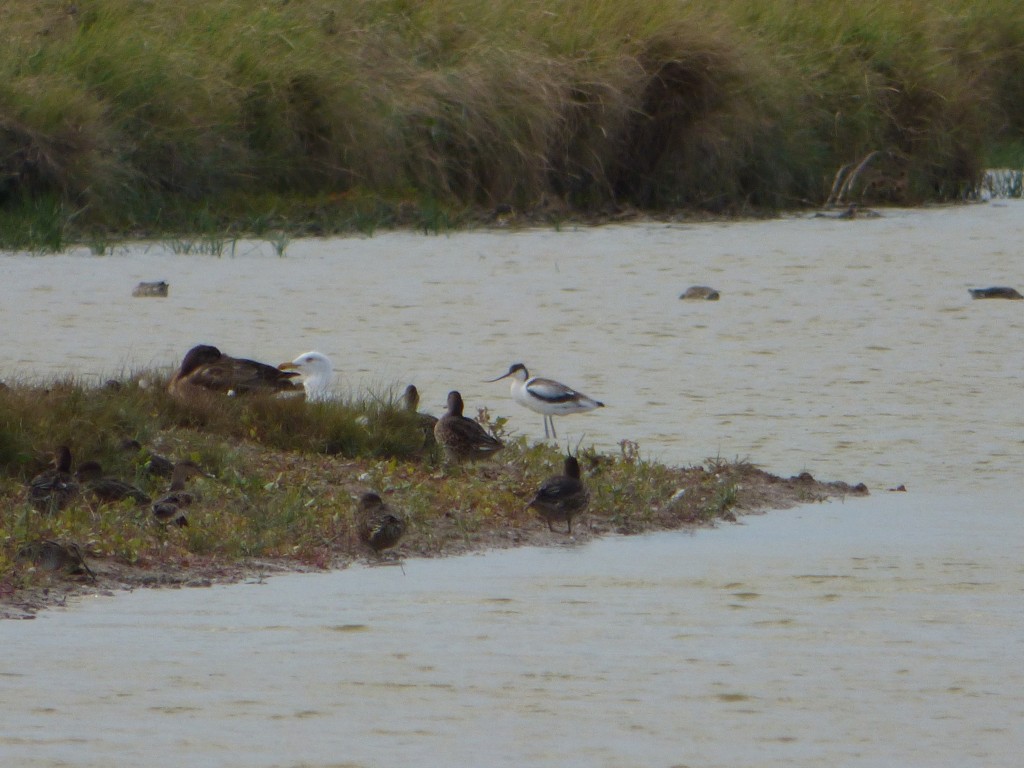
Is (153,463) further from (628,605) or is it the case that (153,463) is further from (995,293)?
(995,293)

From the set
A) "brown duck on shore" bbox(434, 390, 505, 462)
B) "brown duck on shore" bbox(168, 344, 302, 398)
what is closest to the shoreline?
"brown duck on shore" bbox(434, 390, 505, 462)

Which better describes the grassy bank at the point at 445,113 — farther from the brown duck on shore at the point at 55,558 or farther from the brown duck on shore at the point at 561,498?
the brown duck on shore at the point at 55,558

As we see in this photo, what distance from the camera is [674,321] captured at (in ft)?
50.3

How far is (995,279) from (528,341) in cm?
572

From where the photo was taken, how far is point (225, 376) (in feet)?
33.3

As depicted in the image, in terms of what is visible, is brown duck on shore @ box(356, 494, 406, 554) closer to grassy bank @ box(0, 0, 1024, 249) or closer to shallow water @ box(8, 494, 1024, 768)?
shallow water @ box(8, 494, 1024, 768)

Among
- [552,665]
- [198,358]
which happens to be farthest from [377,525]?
[198,358]

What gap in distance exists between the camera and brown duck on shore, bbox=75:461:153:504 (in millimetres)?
7863

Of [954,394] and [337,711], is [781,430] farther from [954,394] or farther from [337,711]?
[337,711]

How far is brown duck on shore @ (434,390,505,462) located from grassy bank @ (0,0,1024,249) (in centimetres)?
985

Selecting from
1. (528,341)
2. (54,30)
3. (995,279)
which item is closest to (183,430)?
(528,341)

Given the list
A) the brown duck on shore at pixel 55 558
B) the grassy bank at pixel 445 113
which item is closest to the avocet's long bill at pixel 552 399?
the brown duck on shore at pixel 55 558

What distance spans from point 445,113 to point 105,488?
1452cm

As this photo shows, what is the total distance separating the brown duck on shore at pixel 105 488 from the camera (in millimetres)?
7863
